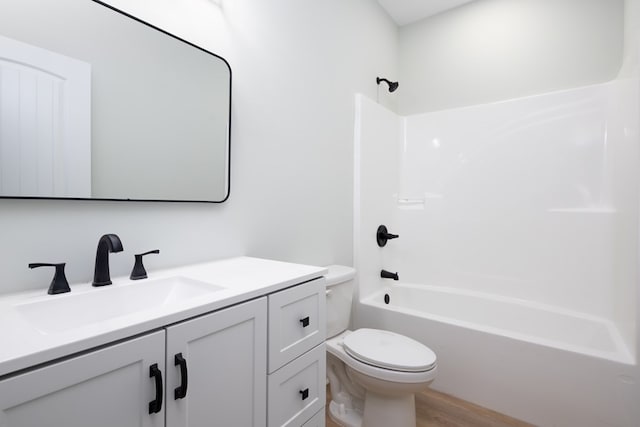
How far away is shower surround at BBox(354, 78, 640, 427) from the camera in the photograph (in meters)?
1.59

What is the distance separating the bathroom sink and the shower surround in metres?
1.36

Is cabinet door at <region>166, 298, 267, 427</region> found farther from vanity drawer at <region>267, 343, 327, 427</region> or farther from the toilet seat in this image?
the toilet seat

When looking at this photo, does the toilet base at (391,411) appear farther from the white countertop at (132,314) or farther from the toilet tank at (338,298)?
the white countertop at (132,314)

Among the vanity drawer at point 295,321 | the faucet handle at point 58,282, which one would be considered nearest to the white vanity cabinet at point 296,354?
the vanity drawer at point 295,321

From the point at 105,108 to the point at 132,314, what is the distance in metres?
0.71

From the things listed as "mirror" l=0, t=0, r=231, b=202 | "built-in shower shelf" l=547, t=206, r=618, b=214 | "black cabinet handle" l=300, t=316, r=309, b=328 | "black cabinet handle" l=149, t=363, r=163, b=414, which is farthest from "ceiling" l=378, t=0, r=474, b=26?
"black cabinet handle" l=149, t=363, r=163, b=414

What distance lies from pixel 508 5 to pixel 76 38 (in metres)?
2.75

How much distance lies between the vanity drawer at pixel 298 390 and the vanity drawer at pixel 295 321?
0.11 ft

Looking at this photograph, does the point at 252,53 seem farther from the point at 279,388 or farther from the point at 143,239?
the point at 279,388

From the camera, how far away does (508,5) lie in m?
2.31

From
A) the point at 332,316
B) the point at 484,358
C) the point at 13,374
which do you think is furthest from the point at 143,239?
the point at 484,358

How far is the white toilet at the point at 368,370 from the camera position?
4.52ft

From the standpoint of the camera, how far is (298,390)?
40.5 inches

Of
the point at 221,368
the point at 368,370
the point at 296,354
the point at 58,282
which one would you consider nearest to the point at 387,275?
the point at 368,370
